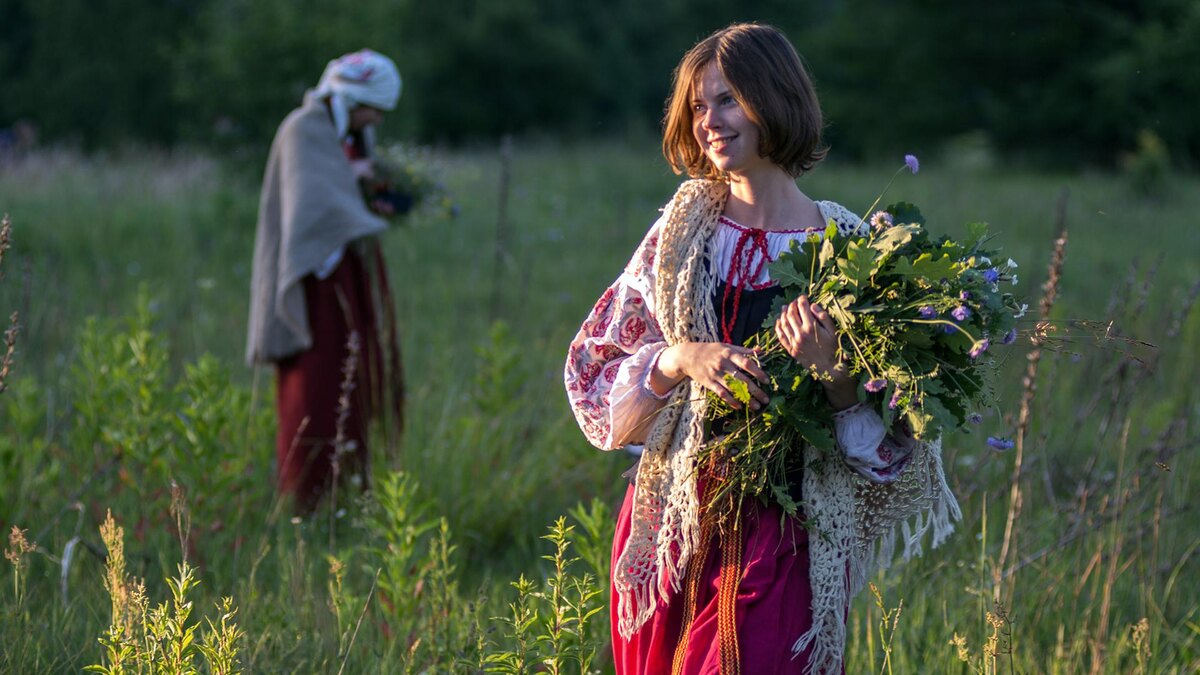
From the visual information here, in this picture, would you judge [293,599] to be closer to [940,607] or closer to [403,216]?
[940,607]

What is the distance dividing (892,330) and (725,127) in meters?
0.58

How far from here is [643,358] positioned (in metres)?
2.60

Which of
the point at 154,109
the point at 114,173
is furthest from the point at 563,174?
the point at 154,109

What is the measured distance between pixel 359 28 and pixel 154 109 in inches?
644

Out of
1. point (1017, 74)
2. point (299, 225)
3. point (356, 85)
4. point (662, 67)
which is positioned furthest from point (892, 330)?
point (662, 67)

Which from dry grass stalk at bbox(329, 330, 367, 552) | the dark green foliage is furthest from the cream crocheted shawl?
the dark green foliage

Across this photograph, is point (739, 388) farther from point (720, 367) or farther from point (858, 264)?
point (858, 264)

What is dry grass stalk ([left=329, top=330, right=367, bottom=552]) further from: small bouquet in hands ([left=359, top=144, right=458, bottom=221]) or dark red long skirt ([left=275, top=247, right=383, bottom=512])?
small bouquet in hands ([left=359, top=144, right=458, bottom=221])

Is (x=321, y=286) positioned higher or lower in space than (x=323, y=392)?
Result: higher

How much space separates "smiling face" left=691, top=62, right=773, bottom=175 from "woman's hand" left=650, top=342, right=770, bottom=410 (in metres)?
0.39

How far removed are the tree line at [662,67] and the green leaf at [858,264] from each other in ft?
53.1

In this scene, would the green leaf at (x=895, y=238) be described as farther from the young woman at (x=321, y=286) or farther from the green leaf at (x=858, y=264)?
the young woman at (x=321, y=286)

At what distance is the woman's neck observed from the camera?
265 centimetres

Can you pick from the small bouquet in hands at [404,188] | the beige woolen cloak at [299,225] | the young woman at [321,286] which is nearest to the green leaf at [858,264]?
the young woman at [321,286]
